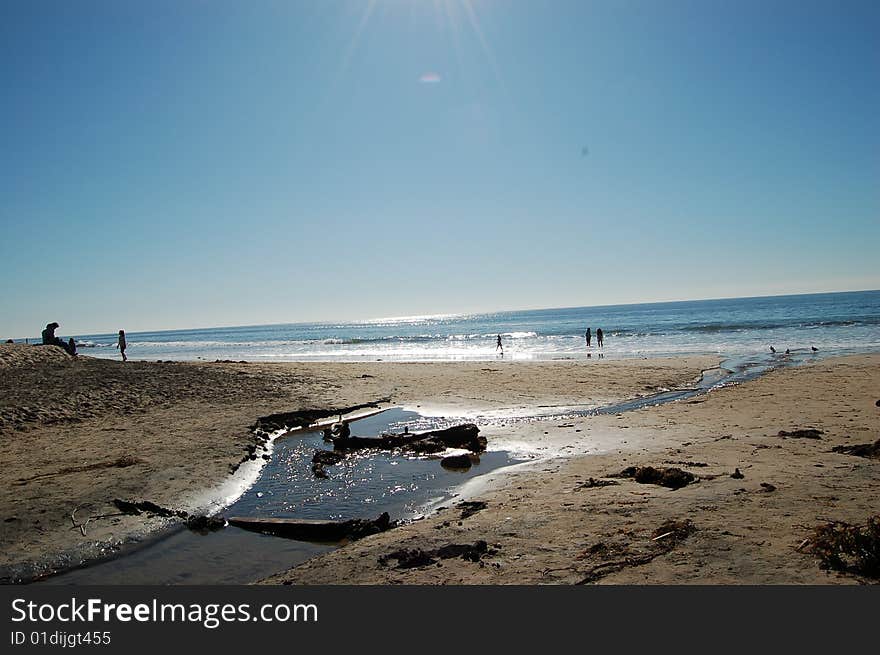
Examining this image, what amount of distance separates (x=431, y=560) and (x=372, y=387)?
55.8 feet

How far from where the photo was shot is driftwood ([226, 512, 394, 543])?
24.0 ft

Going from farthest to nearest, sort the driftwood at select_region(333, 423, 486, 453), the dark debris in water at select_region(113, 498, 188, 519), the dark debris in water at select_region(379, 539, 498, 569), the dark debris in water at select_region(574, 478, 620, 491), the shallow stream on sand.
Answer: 1. the driftwood at select_region(333, 423, 486, 453)
2. the dark debris in water at select_region(574, 478, 620, 491)
3. the dark debris in water at select_region(113, 498, 188, 519)
4. the shallow stream on sand
5. the dark debris in water at select_region(379, 539, 498, 569)

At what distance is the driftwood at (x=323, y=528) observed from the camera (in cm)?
732

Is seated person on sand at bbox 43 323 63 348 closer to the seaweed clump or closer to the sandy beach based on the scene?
the sandy beach

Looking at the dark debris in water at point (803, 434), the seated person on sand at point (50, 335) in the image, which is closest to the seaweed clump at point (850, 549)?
the dark debris in water at point (803, 434)

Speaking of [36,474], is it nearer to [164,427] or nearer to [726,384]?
[164,427]

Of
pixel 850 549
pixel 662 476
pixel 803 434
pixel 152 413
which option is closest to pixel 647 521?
pixel 850 549

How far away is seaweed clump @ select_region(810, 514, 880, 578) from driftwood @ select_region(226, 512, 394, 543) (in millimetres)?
5119

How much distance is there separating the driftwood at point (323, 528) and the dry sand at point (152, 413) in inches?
28.9

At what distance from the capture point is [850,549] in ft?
16.1

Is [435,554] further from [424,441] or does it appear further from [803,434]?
[803,434]

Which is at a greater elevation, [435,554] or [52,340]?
[52,340]

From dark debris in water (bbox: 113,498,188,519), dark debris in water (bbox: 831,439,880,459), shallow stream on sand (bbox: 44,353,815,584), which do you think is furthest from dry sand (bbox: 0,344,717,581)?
dark debris in water (bbox: 831,439,880,459)

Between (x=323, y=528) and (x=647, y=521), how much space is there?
14.3ft
